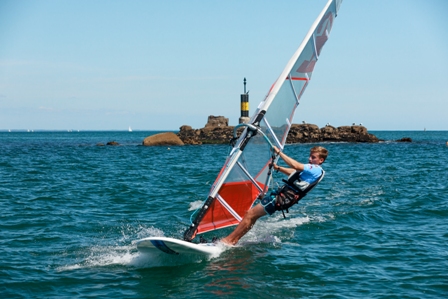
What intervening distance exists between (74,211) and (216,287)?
625cm

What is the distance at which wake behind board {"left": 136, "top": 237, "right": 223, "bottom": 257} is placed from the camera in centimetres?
718

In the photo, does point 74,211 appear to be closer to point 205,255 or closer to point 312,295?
point 205,255

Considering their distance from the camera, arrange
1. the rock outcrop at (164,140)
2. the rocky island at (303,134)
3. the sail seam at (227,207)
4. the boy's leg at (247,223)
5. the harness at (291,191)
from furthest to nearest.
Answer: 1. the rocky island at (303,134)
2. the rock outcrop at (164,140)
3. the sail seam at (227,207)
4. the boy's leg at (247,223)
5. the harness at (291,191)

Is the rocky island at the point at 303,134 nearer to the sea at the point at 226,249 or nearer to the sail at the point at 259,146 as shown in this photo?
the sea at the point at 226,249

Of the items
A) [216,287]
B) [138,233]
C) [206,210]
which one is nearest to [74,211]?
[138,233]

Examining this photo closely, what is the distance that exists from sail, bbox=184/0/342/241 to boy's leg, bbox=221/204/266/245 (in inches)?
15.2

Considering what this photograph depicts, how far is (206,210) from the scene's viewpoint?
8.30m

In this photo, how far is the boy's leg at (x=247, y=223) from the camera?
8086 mm

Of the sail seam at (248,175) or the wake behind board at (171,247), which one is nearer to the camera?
the wake behind board at (171,247)

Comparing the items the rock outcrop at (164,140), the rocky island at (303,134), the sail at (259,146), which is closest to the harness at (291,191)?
the sail at (259,146)

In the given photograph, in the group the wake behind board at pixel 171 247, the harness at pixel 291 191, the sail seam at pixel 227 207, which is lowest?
the wake behind board at pixel 171 247

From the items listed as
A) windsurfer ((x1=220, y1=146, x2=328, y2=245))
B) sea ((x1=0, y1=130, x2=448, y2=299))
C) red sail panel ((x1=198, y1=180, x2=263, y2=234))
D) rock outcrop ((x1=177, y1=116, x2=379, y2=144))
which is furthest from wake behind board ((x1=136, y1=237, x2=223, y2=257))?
rock outcrop ((x1=177, y1=116, x2=379, y2=144))

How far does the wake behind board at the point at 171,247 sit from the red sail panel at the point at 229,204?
679mm

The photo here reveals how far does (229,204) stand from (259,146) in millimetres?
1117
